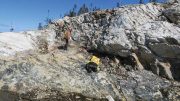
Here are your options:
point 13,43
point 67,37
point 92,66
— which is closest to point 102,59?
point 92,66

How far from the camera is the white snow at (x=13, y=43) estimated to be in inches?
1027

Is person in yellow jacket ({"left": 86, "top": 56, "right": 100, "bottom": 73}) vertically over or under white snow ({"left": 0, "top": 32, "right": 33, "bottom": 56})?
under

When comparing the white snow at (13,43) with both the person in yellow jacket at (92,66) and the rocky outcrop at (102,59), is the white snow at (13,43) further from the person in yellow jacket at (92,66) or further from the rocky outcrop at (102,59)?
the person in yellow jacket at (92,66)

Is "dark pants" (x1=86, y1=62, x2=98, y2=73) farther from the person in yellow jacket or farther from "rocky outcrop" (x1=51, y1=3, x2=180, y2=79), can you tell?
"rocky outcrop" (x1=51, y1=3, x2=180, y2=79)

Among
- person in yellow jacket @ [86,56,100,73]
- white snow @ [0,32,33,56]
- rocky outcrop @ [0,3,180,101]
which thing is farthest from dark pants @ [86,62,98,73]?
white snow @ [0,32,33,56]

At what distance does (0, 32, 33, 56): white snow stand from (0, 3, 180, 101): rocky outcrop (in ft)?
0.24

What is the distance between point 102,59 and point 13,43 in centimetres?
709

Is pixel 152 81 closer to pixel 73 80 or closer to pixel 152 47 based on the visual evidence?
pixel 152 47

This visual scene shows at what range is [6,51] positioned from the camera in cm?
2586

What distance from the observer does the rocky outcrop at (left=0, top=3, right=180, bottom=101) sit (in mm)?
22906

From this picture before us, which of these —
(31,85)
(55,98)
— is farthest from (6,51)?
(55,98)

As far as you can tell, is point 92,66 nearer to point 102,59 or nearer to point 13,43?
point 102,59

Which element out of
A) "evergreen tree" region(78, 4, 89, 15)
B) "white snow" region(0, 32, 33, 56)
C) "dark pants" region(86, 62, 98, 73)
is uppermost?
"evergreen tree" region(78, 4, 89, 15)

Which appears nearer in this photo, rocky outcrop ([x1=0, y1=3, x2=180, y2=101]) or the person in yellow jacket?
rocky outcrop ([x1=0, y1=3, x2=180, y2=101])
